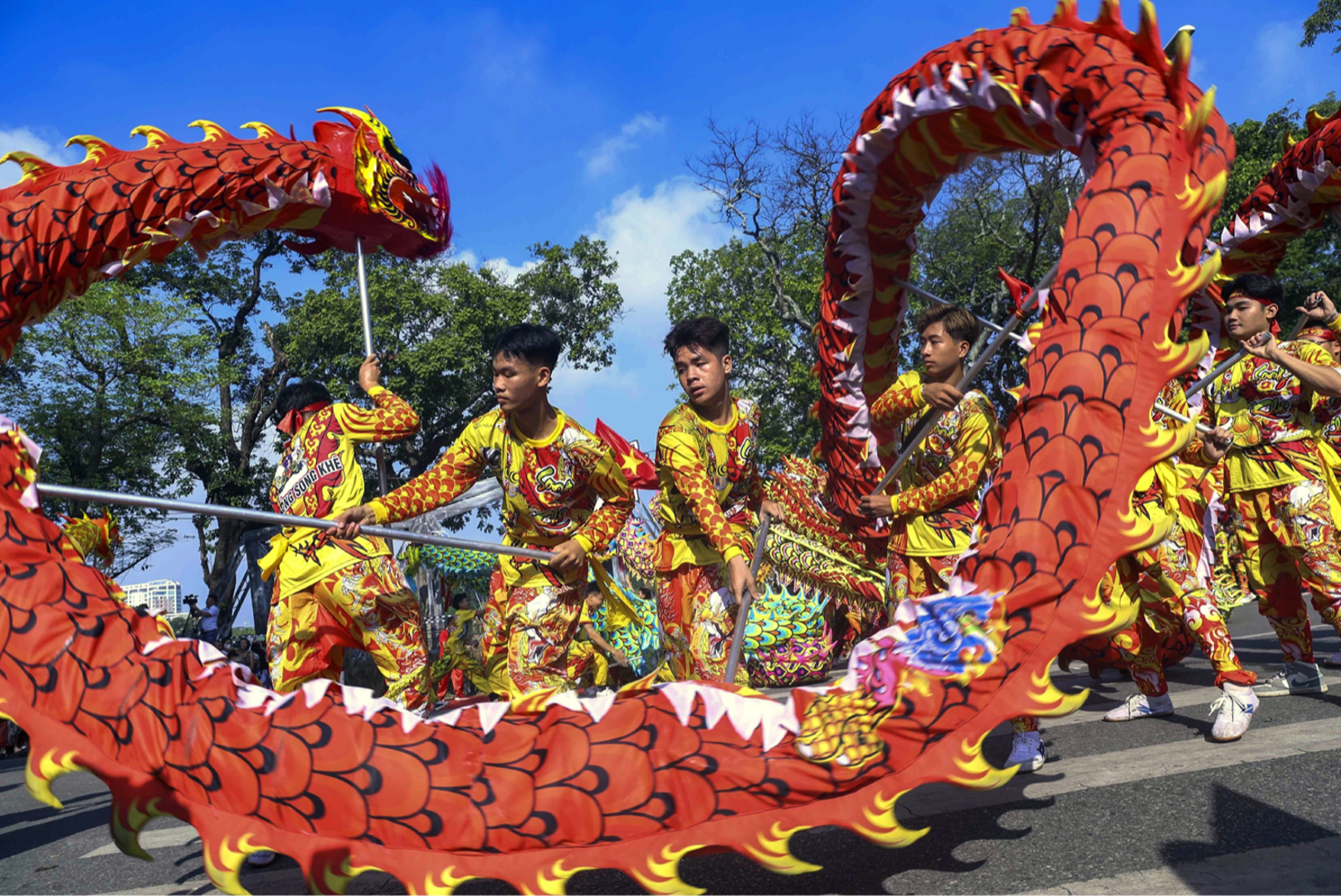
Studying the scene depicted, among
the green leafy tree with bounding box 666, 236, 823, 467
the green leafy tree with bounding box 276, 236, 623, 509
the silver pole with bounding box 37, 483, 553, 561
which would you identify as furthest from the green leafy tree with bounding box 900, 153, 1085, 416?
the silver pole with bounding box 37, 483, 553, 561

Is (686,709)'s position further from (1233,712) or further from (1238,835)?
(1233,712)

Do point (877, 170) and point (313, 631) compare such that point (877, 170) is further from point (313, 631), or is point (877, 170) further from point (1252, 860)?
point (313, 631)

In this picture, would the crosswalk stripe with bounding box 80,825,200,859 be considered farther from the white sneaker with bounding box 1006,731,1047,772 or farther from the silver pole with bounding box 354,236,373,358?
the white sneaker with bounding box 1006,731,1047,772

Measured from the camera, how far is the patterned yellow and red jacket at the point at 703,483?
3736 mm

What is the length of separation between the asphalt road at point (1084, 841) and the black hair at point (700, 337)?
1986 millimetres

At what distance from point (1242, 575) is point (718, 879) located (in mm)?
7185

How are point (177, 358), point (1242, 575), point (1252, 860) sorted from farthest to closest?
point (177, 358), point (1242, 575), point (1252, 860)

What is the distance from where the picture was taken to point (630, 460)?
163 inches

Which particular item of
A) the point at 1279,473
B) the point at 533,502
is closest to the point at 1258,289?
the point at 1279,473

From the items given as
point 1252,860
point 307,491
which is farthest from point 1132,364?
point 307,491

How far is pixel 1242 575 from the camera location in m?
8.07

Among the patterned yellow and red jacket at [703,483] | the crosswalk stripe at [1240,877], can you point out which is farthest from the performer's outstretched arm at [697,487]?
the crosswalk stripe at [1240,877]

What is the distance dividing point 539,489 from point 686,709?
1872 mm

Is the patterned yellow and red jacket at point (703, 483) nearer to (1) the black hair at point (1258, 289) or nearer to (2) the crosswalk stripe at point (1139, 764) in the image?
(2) the crosswalk stripe at point (1139, 764)
